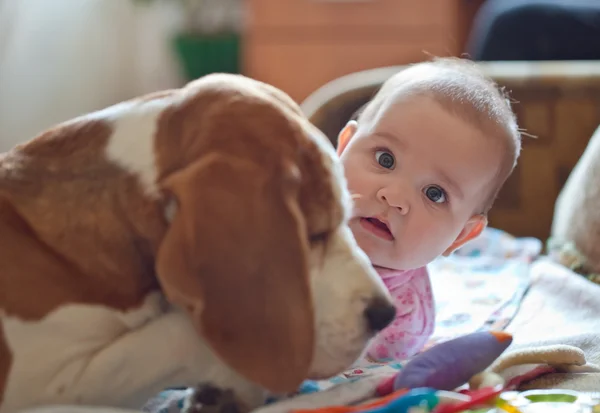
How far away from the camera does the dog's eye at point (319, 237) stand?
776mm

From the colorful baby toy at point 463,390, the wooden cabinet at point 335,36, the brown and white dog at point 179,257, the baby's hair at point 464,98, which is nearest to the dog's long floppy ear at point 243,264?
the brown and white dog at point 179,257

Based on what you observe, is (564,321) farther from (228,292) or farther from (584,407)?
(228,292)

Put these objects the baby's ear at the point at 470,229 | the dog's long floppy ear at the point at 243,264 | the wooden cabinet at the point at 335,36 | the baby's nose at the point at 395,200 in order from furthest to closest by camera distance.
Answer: the wooden cabinet at the point at 335,36, the baby's ear at the point at 470,229, the baby's nose at the point at 395,200, the dog's long floppy ear at the point at 243,264

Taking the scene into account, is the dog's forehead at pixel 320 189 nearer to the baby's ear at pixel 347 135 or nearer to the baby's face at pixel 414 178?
the baby's face at pixel 414 178

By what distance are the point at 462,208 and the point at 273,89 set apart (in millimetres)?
453

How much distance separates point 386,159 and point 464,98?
0.49ft

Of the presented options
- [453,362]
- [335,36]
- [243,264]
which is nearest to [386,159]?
[453,362]

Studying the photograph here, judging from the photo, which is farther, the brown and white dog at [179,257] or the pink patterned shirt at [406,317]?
the pink patterned shirt at [406,317]

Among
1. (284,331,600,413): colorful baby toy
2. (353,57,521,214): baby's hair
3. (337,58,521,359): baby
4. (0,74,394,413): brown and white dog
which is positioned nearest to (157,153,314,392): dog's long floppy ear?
(0,74,394,413): brown and white dog

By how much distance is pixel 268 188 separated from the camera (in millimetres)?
703

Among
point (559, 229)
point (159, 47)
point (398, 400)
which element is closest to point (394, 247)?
point (398, 400)

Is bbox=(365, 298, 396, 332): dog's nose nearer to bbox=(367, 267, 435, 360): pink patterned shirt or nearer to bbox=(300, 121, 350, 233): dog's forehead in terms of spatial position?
bbox=(300, 121, 350, 233): dog's forehead

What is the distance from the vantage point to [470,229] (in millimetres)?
1248

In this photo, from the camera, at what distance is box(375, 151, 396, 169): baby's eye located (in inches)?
45.6
